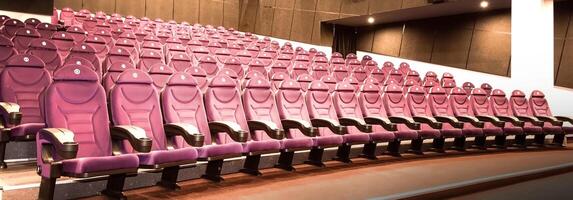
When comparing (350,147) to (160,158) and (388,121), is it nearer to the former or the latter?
(388,121)

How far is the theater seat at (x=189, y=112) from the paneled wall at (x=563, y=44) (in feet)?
16.7

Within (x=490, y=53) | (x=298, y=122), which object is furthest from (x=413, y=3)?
(x=298, y=122)

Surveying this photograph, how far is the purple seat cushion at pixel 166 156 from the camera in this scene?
7.03 feet

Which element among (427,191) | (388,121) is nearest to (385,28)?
(388,121)

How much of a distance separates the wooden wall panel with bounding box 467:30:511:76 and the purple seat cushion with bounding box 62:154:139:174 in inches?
235

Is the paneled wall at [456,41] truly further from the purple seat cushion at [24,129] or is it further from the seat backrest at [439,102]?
the purple seat cushion at [24,129]

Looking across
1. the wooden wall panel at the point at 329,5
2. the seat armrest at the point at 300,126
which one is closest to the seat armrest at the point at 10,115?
the seat armrest at the point at 300,126

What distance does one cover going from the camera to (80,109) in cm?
222

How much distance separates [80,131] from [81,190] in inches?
9.7

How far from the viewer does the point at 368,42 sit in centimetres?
931

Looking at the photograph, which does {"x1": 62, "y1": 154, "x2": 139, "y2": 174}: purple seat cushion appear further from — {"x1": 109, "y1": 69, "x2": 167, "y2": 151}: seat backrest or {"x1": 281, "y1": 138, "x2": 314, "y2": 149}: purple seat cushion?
{"x1": 281, "y1": 138, "x2": 314, "y2": 149}: purple seat cushion

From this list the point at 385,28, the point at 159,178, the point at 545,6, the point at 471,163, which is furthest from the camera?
the point at 385,28

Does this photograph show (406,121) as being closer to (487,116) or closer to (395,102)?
(395,102)

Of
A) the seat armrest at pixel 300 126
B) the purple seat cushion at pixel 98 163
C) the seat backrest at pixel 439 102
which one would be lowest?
the purple seat cushion at pixel 98 163
